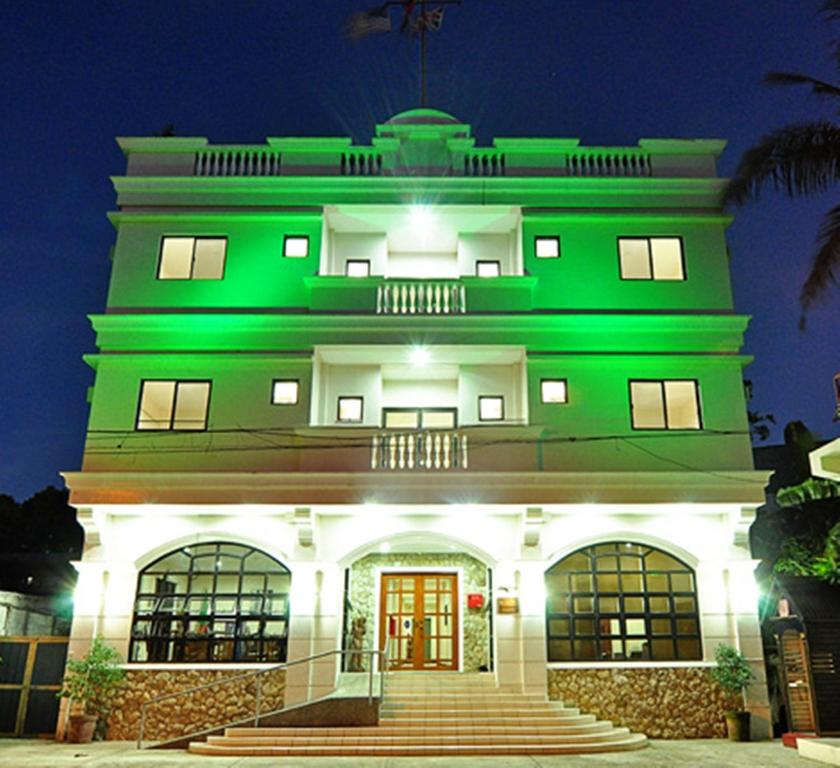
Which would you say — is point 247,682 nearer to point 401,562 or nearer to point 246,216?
point 401,562

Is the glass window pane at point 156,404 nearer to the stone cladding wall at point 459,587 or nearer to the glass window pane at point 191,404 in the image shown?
the glass window pane at point 191,404

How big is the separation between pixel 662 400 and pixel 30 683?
43.7ft

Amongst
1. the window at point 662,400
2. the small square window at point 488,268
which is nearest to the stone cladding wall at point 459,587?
the window at point 662,400

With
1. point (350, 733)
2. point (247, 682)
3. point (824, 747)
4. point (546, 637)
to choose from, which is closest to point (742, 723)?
point (824, 747)

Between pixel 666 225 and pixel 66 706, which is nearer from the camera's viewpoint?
pixel 66 706

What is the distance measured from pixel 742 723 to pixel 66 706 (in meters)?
11.9

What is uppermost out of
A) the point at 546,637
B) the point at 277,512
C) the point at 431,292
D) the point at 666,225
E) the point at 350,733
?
the point at 666,225

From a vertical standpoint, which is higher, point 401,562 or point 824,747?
point 401,562

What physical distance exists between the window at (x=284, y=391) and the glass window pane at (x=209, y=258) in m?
2.78

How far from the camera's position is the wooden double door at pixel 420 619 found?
16797 millimetres

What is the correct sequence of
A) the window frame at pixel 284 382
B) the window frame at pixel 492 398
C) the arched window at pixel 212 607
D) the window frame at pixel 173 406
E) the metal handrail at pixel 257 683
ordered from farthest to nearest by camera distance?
1. the window frame at pixel 492 398
2. the window frame at pixel 284 382
3. the window frame at pixel 173 406
4. the arched window at pixel 212 607
5. the metal handrail at pixel 257 683

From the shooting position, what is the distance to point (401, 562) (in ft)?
57.1

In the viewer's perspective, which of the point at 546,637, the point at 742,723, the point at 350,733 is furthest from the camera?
the point at 546,637

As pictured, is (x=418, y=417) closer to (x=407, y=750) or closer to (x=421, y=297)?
(x=421, y=297)
